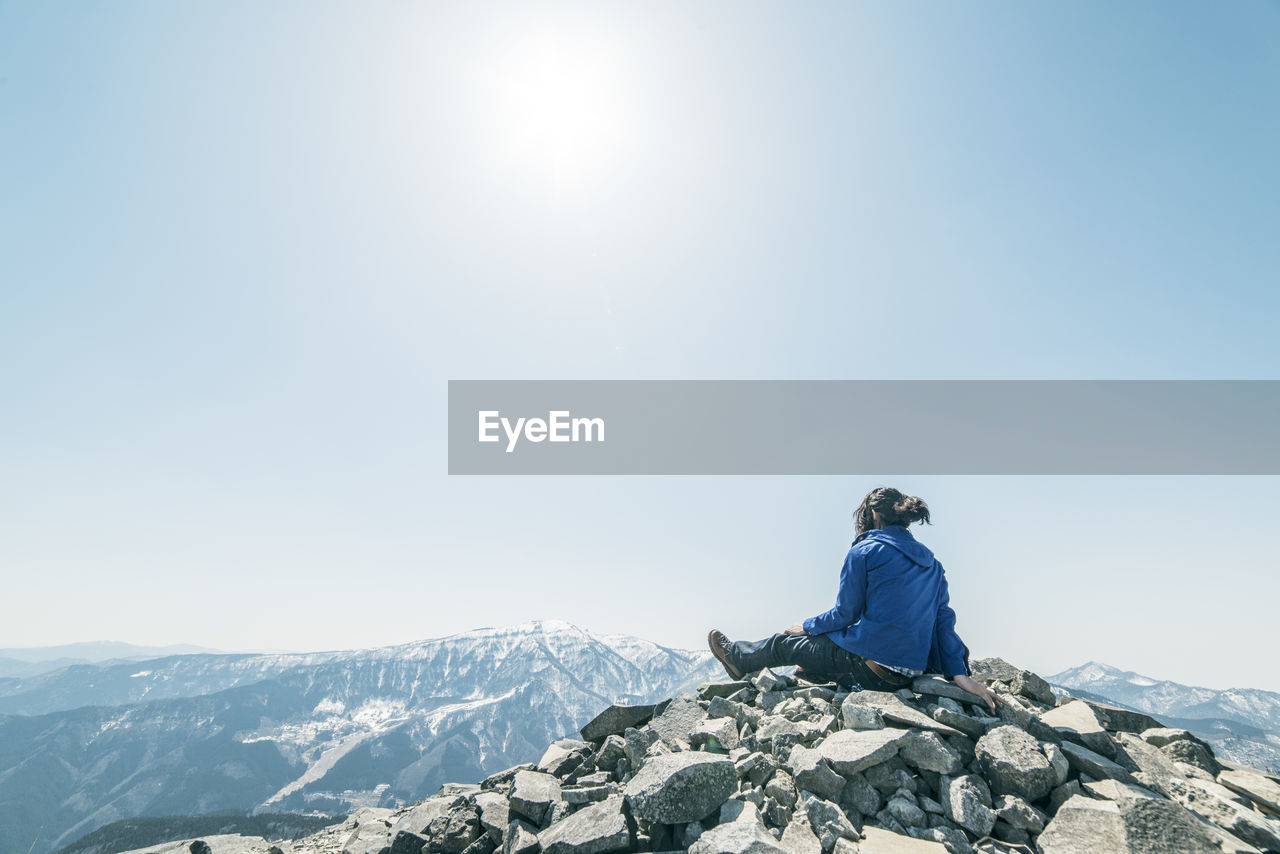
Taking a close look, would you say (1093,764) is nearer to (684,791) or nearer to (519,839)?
(684,791)

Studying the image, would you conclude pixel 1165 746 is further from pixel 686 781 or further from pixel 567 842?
pixel 567 842

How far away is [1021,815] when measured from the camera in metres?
5.75

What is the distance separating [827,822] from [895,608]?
308 cm

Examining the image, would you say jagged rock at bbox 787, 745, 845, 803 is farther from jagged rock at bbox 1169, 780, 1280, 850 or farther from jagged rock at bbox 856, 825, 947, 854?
jagged rock at bbox 1169, 780, 1280, 850

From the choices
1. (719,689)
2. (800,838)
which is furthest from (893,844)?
(719,689)

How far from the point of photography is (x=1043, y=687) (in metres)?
8.81

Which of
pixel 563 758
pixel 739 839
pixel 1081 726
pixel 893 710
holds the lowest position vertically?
pixel 563 758

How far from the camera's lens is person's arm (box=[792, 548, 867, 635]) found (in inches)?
324

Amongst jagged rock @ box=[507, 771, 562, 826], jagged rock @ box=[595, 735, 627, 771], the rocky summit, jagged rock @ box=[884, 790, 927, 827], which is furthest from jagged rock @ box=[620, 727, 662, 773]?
jagged rock @ box=[884, 790, 927, 827]

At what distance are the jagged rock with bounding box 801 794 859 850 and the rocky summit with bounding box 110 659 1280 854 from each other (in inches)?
0.6

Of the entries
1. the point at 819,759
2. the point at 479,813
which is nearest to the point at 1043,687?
the point at 819,759

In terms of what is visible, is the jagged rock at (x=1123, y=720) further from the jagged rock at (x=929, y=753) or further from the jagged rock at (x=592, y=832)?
the jagged rock at (x=592, y=832)

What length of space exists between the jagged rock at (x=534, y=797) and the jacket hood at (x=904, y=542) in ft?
18.1

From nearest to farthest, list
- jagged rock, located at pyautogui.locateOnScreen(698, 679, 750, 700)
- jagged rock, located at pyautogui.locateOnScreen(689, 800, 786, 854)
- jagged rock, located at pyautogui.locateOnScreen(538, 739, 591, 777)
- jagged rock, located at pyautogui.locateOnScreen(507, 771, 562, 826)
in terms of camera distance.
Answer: jagged rock, located at pyautogui.locateOnScreen(689, 800, 786, 854)
jagged rock, located at pyautogui.locateOnScreen(507, 771, 562, 826)
jagged rock, located at pyautogui.locateOnScreen(538, 739, 591, 777)
jagged rock, located at pyautogui.locateOnScreen(698, 679, 750, 700)
